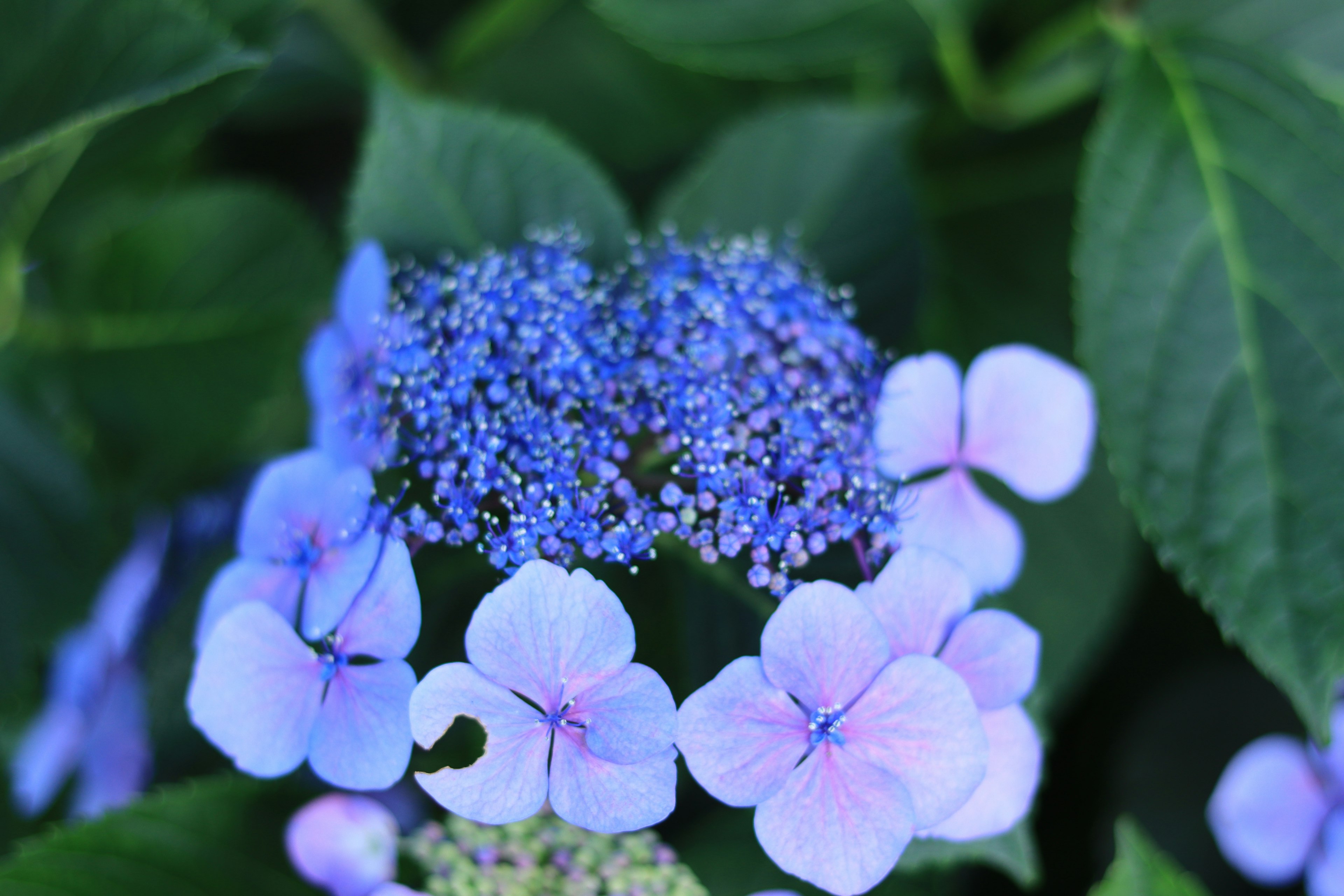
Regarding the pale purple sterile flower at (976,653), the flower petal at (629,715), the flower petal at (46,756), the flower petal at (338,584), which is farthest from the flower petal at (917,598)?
the flower petal at (46,756)

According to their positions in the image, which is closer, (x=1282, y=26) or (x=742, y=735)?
(x=742, y=735)

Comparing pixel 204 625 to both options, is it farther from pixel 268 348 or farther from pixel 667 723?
pixel 268 348

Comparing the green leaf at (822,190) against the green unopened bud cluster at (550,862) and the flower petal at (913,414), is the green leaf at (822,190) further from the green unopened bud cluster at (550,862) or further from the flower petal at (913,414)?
the green unopened bud cluster at (550,862)

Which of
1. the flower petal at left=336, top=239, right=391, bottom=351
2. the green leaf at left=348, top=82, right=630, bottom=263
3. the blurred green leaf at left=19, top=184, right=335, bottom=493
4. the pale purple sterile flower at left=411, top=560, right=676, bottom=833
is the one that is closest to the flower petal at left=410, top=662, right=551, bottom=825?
the pale purple sterile flower at left=411, top=560, right=676, bottom=833

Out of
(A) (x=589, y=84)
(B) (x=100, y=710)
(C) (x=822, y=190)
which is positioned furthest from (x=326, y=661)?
(A) (x=589, y=84)

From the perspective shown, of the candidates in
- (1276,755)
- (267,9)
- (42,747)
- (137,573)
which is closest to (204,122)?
(267,9)

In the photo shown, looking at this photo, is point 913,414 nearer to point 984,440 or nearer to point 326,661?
point 984,440
